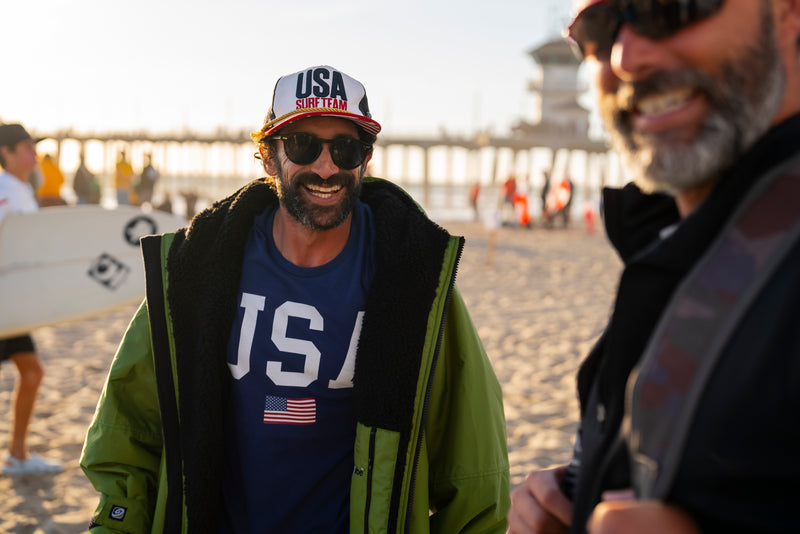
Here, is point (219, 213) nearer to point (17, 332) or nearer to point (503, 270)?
point (17, 332)

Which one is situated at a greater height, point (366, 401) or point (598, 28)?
point (598, 28)

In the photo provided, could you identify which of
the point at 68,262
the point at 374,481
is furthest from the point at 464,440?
the point at 68,262

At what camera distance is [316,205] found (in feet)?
7.18

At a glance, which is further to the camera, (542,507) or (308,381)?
(308,381)

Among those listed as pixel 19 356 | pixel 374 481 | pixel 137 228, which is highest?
pixel 137 228

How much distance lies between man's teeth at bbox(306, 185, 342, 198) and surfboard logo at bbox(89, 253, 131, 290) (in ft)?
15.0

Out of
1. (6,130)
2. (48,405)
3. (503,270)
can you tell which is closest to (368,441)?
(6,130)

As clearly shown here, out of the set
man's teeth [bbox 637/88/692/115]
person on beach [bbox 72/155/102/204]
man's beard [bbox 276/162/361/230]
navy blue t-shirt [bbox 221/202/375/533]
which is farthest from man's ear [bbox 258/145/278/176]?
person on beach [bbox 72/155/102/204]

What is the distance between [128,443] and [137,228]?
15.8ft

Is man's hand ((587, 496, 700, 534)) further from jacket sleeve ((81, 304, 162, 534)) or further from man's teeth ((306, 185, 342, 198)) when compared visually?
jacket sleeve ((81, 304, 162, 534))

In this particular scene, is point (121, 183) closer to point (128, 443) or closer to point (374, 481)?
point (128, 443)

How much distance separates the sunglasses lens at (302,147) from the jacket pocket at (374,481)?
91cm

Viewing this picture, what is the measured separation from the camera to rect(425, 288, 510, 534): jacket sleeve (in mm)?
2025

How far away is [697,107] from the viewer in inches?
33.9
